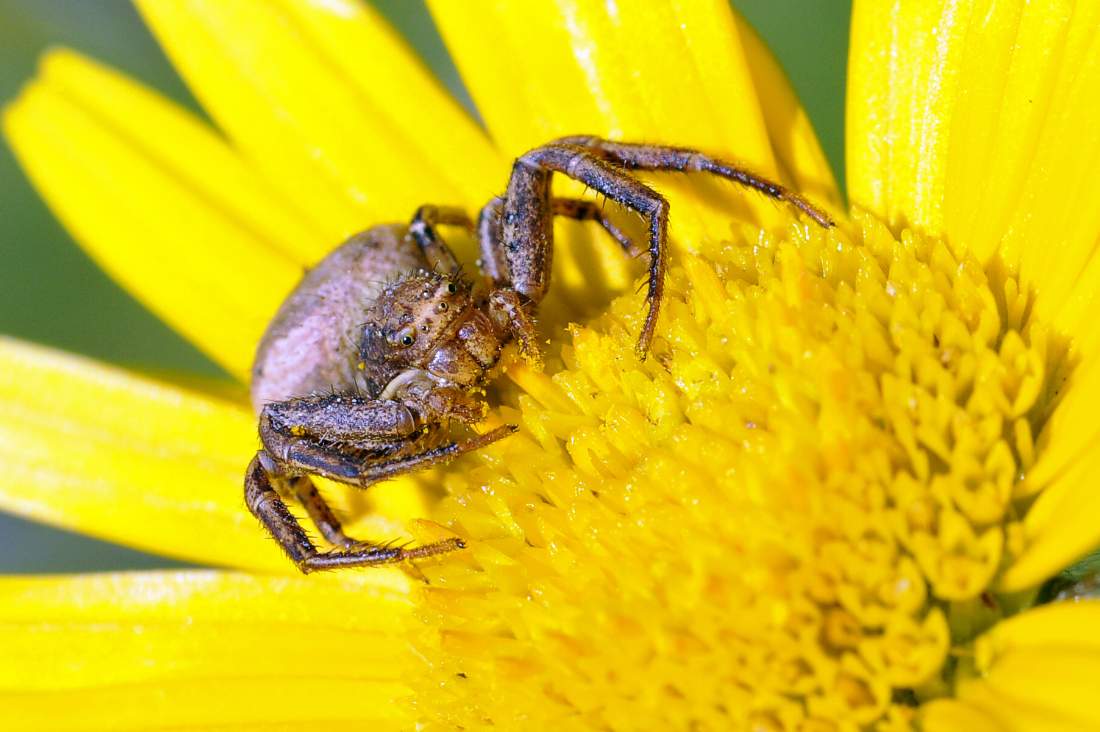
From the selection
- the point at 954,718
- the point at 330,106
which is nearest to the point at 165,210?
the point at 330,106

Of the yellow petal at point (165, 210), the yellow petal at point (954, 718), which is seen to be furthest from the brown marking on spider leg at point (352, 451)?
the yellow petal at point (954, 718)

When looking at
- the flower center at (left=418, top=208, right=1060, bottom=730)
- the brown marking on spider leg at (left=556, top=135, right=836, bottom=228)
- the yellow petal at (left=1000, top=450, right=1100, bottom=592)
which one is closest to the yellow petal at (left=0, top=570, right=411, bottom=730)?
the flower center at (left=418, top=208, right=1060, bottom=730)

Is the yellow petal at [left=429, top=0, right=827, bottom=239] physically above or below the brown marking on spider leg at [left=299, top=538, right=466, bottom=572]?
above

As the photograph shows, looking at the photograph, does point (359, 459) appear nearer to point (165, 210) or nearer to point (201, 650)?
point (201, 650)

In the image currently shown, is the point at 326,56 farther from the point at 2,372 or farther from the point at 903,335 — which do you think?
the point at 903,335

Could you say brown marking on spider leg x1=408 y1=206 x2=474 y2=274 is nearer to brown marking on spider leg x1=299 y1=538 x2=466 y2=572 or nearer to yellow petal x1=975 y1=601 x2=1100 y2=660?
brown marking on spider leg x1=299 y1=538 x2=466 y2=572
